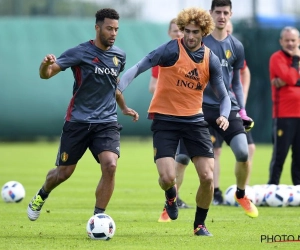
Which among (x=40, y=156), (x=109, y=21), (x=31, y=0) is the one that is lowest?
(x=40, y=156)

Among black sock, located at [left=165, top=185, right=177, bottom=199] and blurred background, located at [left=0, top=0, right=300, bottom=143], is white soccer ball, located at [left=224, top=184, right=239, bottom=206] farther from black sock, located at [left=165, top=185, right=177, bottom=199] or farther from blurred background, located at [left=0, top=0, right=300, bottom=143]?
blurred background, located at [left=0, top=0, right=300, bottom=143]

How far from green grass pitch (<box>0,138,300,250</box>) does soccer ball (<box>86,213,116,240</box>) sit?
0.29 ft

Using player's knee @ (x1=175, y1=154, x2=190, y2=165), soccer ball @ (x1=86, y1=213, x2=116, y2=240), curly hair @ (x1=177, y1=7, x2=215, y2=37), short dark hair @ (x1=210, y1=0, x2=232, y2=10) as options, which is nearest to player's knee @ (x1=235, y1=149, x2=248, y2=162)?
player's knee @ (x1=175, y1=154, x2=190, y2=165)

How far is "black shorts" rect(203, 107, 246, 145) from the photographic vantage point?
10.7m

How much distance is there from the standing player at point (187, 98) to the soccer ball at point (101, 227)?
2.75 feet

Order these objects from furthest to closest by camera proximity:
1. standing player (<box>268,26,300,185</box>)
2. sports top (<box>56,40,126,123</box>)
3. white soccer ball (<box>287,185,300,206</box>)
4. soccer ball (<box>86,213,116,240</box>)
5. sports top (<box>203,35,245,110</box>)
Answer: standing player (<box>268,26,300,185</box>)
white soccer ball (<box>287,185,300,206</box>)
sports top (<box>203,35,245,110</box>)
sports top (<box>56,40,126,123</box>)
soccer ball (<box>86,213,116,240</box>)

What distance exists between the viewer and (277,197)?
12281 mm

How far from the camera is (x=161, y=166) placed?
30.1 ft

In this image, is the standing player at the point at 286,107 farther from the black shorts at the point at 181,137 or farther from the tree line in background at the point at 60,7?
the tree line in background at the point at 60,7

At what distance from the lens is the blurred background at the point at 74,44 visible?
27344 mm

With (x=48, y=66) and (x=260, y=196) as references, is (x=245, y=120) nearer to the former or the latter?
(x=260, y=196)

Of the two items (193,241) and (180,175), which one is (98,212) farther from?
(180,175)

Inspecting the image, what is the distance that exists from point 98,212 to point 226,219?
2075 mm

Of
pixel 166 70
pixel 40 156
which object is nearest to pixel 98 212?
pixel 166 70
